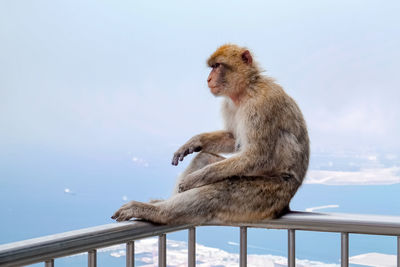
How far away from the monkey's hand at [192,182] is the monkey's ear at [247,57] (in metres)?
0.53

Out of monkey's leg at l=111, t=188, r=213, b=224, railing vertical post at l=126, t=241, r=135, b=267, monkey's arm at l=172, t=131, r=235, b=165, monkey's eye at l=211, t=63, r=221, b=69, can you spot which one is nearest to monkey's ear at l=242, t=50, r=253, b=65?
monkey's eye at l=211, t=63, r=221, b=69

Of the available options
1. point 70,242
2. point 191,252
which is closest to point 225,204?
point 191,252

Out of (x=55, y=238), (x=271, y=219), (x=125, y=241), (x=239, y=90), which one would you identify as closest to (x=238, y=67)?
(x=239, y=90)

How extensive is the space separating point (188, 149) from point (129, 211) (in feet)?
1.88

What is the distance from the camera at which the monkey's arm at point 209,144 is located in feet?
6.58

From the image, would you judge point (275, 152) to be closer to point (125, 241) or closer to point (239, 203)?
point (239, 203)

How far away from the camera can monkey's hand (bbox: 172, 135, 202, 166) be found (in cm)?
199

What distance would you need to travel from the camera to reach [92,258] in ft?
3.46

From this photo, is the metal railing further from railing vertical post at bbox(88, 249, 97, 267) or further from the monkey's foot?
the monkey's foot

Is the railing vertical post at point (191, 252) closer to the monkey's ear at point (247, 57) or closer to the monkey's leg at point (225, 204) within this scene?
the monkey's leg at point (225, 204)

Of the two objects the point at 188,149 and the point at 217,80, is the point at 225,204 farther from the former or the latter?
the point at 217,80

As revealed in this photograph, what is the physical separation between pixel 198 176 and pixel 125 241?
59cm

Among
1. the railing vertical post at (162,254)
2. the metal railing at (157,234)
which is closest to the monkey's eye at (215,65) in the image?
the metal railing at (157,234)

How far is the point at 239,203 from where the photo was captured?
161 centimetres
